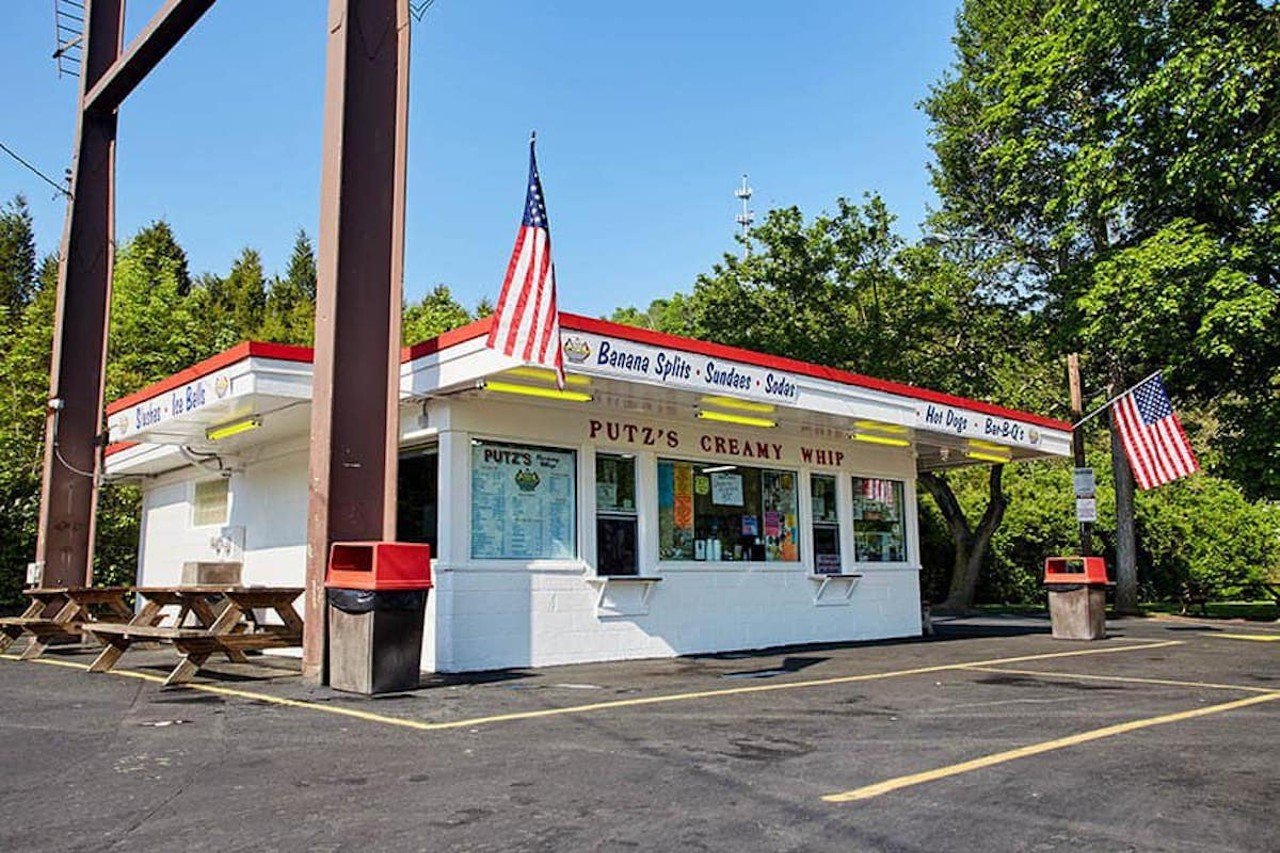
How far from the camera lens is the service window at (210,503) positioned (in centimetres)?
1494

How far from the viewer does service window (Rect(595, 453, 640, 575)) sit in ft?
39.5

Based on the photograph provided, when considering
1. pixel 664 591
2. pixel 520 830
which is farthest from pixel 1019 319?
pixel 520 830

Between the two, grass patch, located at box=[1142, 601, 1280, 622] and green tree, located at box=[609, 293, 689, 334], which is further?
green tree, located at box=[609, 293, 689, 334]

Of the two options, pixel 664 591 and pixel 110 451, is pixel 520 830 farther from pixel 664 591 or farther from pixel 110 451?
pixel 110 451

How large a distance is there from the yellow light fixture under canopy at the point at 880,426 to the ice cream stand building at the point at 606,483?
0.10m

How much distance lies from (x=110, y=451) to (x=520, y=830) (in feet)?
51.6

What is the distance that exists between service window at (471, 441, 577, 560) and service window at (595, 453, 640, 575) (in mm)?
390

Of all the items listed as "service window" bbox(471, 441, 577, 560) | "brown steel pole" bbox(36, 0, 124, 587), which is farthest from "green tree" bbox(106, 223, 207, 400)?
"service window" bbox(471, 441, 577, 560)

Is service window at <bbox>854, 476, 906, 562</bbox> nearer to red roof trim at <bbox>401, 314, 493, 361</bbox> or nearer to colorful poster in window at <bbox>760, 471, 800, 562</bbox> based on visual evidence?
colorful poster in window at <bbox>760, 471, 800, 562</bbox>

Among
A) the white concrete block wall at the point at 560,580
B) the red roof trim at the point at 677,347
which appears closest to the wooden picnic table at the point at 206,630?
the white concrete block wall at the point at 560,580

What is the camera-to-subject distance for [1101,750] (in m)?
5.96

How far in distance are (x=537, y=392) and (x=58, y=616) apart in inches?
270

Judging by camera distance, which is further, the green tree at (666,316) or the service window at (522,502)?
the green tree at (666,316)

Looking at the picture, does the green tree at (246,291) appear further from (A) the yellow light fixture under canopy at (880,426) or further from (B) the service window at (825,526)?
(A) the yellow light fixture under canopy at (880,426)
